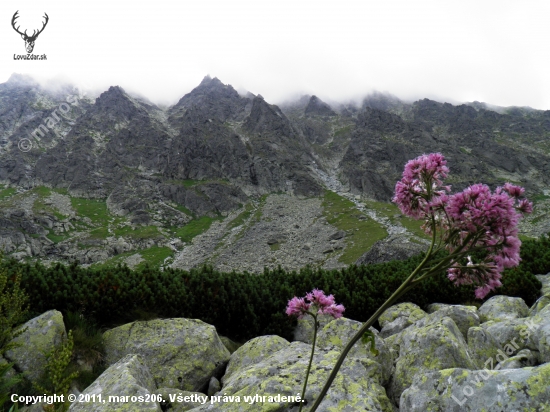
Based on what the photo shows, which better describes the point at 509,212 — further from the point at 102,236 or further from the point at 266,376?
the point at 102,236

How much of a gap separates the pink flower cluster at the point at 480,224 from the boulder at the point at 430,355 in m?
4.65

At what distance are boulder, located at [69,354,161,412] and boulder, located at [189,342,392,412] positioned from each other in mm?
1241

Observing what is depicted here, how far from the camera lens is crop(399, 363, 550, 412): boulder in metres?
3.89

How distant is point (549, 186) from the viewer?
5674 inches

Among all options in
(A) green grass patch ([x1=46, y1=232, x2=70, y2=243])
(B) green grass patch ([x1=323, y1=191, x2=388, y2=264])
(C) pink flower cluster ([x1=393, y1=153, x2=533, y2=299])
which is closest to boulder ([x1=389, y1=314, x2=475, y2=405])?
(C) pink flower cluster ([x1=393, y1=153, x2=533, y2=299])

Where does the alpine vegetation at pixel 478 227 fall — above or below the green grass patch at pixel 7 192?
above

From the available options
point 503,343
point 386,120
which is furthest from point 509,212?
point 386,120

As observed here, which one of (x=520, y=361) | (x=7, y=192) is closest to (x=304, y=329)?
(x=520, y=361)

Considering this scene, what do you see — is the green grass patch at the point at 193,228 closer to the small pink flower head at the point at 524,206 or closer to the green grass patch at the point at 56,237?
the green grass patch at the point at 56,237

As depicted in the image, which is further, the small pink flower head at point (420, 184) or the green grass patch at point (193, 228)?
the green grass patch at point (193, 228)

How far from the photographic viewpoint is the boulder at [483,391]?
3887 millimetres

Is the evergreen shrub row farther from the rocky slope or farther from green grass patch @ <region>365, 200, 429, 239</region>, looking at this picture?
green grass patch @ <region>365, 200, 429, 239</region>

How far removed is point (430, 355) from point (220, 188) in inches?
5423

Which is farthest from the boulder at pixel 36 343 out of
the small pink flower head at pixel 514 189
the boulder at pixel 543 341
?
the boulder at pixel 543 341
